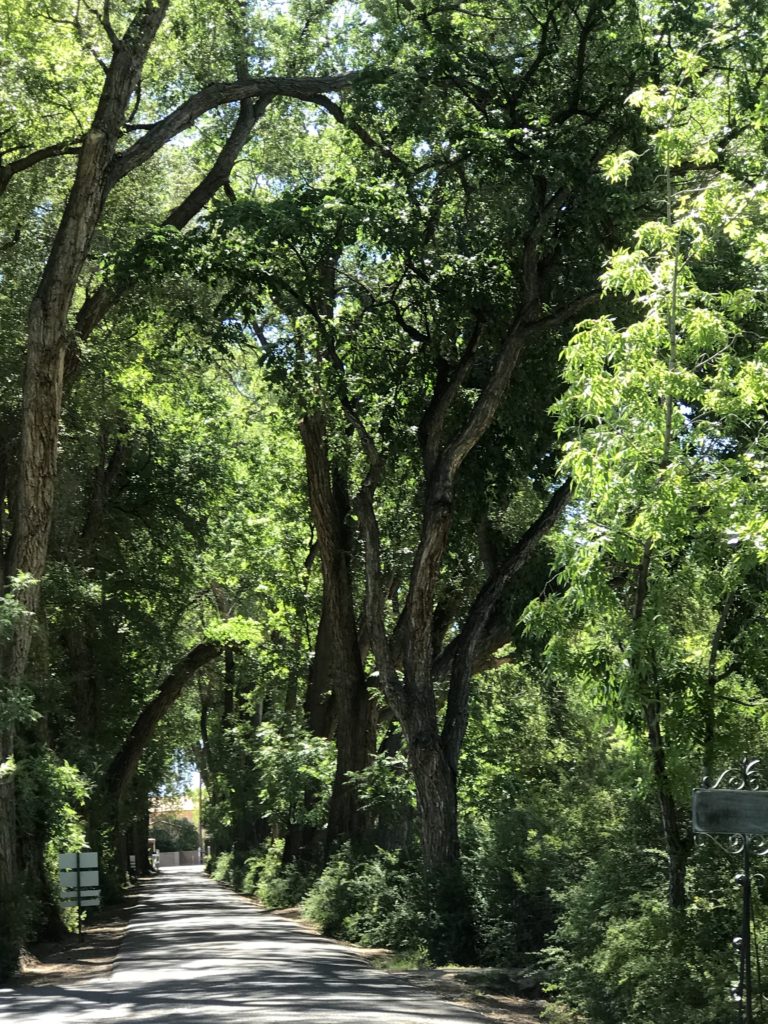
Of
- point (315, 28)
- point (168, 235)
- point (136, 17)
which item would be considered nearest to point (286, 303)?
point (168, 235)

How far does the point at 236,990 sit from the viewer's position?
1382cm

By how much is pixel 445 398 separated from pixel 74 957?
10742 mm

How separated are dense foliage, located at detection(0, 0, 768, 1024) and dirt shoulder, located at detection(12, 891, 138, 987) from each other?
677 mm

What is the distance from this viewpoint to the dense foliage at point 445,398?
34.7 feet

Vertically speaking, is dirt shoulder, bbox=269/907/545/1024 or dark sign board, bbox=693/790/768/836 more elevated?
dark sign board, bbox=693/790/768/836

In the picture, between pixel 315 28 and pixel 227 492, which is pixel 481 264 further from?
pixel 227 492

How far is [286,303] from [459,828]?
8.46 metres

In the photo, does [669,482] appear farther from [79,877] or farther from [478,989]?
[79,877]

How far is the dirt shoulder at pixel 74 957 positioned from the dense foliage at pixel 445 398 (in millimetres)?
677

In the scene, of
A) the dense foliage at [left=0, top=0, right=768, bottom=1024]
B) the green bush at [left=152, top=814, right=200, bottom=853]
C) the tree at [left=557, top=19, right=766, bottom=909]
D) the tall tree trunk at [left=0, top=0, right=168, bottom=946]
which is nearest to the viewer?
the tree at [left=557, top=19, right=766, bottom=909]

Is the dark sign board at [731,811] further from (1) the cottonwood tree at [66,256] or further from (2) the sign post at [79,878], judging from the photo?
(2) the sign post at [79,878]

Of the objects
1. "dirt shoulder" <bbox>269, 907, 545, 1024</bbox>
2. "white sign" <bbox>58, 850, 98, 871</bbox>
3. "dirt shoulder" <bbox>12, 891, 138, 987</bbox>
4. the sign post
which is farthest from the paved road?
"white sign" <bbox>58, 850, 98, 871</bbox>

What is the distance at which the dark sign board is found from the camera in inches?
329

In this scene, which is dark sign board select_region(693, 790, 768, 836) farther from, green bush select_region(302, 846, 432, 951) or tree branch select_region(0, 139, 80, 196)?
tree branch select_region(0, 139, 80, 196)
